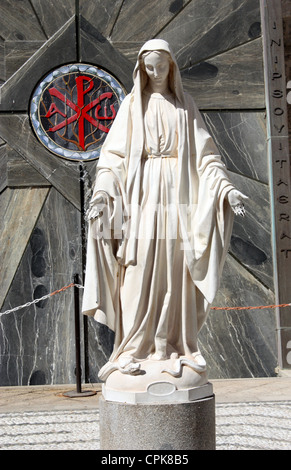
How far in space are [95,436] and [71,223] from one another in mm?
3514

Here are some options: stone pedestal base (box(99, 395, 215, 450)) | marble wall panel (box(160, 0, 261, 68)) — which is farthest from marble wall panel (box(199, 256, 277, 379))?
stone pedestal base (box(99, 395, 215, 450))

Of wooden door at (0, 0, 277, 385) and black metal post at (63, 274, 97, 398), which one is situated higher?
wooden door at (0, 0, 277, 385)

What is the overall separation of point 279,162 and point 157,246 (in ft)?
15.0

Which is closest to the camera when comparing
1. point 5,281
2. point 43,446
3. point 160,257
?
point 160,257

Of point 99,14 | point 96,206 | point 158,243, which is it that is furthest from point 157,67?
point 99,14

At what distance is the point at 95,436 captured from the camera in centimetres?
548

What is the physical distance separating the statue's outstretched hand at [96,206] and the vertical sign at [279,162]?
14.6 feet

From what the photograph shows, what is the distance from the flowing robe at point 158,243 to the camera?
14.3 ft

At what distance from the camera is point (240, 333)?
842 cm

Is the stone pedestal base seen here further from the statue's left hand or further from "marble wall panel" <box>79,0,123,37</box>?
"marble wall panel" <box>79,0,123,37</box>

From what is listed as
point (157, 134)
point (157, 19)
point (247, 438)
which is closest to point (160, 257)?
point (157, 134)

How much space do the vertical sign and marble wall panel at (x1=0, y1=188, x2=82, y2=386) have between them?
97.0 inches

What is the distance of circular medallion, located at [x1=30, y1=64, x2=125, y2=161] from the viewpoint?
28.2 ft
